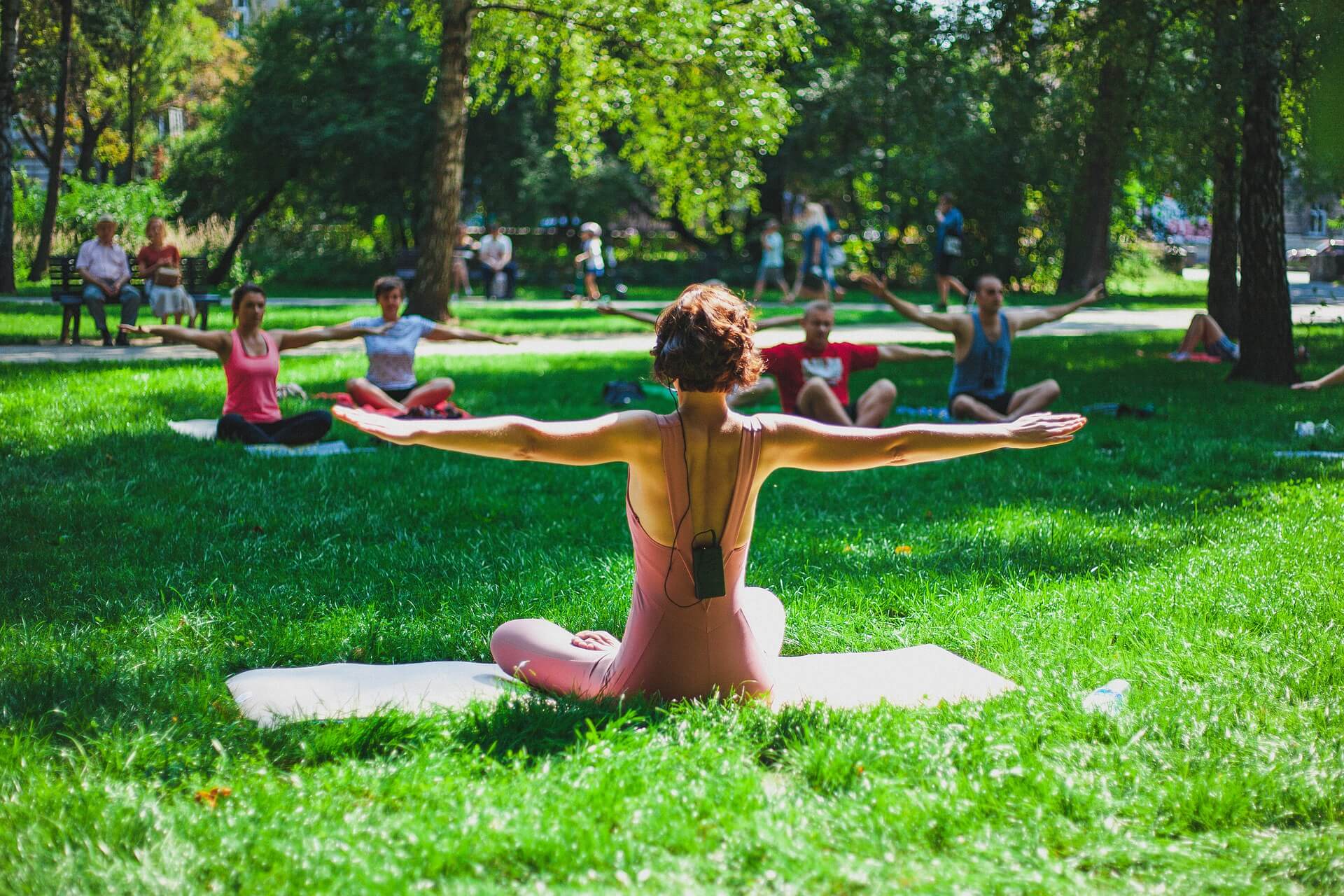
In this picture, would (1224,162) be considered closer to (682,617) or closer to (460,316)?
(682,617)

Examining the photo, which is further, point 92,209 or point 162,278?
point 92,209

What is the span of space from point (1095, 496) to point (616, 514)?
291 centimetres

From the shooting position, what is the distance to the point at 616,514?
742 centimetres

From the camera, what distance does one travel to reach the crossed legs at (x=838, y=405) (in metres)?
9.77

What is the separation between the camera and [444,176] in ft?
62.3

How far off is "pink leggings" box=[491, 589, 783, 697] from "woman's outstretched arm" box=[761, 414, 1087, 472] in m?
0.48

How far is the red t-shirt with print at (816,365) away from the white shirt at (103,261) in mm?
10031

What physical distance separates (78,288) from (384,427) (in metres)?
14.8

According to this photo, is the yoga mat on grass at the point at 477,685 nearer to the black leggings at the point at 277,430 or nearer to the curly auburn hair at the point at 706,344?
the curly auburn hair at the point at 706,344

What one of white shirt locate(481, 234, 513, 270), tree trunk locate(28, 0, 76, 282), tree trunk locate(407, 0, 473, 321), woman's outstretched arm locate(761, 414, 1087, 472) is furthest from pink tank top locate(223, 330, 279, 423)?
tree trunk locate(28, 0, 76, 282)

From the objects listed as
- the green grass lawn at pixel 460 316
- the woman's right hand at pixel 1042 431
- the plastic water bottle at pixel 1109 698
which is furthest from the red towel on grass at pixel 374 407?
the green grass lawn at pixel 460 316

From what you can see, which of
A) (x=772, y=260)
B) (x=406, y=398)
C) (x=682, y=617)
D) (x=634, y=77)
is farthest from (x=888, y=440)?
(x=772, y=260)

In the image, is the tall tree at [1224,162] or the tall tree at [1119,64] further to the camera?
the tall tree at [1119,64]

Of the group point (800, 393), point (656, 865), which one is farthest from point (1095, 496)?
point (656, 865)
